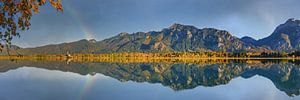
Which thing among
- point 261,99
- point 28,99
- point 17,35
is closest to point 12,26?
point 17,35

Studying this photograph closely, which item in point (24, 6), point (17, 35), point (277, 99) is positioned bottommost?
point (277, 99)

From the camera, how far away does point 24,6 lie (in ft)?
34.7

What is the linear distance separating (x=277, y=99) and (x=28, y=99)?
2437cm

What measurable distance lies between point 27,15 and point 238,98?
86.3 feet

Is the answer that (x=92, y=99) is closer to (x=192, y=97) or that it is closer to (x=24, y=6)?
(x=192, y=97)

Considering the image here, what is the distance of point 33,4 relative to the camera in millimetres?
10453

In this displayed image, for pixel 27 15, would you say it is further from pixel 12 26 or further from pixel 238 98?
pixel 238 98

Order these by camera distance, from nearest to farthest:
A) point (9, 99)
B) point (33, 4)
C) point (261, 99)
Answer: point (33, 4) < point (9, 99) < point (261, 99)

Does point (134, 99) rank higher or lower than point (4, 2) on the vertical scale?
lower

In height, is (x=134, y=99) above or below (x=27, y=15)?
below

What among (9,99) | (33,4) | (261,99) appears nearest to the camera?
(33,4)

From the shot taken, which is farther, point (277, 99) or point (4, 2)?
point (277, 99)

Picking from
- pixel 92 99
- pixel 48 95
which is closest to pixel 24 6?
pixel 92 99

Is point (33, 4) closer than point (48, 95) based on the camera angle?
Yes
